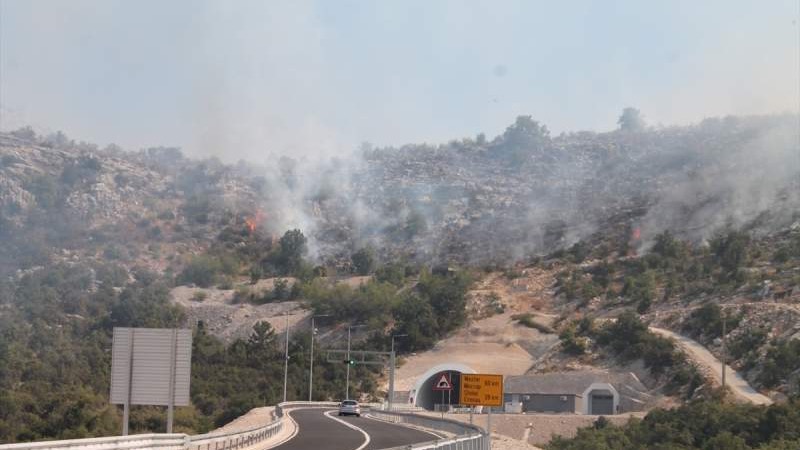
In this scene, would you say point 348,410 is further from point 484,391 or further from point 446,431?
point 484,391

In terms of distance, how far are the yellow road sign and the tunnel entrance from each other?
7866cm

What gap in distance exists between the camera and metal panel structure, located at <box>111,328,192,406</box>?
3400 centimetres

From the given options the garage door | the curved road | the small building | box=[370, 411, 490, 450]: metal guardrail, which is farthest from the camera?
the small building

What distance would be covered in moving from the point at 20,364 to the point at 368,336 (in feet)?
146

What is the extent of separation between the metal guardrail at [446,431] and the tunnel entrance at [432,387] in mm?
27412

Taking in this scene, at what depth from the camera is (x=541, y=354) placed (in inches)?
5221

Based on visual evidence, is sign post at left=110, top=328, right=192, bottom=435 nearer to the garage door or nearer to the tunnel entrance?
the garage door

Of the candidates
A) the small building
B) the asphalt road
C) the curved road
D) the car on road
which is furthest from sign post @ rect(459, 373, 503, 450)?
the small building

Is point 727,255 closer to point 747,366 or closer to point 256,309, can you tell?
point 747,366

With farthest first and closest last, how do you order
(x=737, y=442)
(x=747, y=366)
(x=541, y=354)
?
(x=541, y=354) → (x=747, y=366) → (x=737, y=442)

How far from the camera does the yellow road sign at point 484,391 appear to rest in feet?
128

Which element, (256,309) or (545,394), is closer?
(545,394)

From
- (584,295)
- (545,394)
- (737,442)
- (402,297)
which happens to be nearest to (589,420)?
(545,394)

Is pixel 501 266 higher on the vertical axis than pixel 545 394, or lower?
higher
